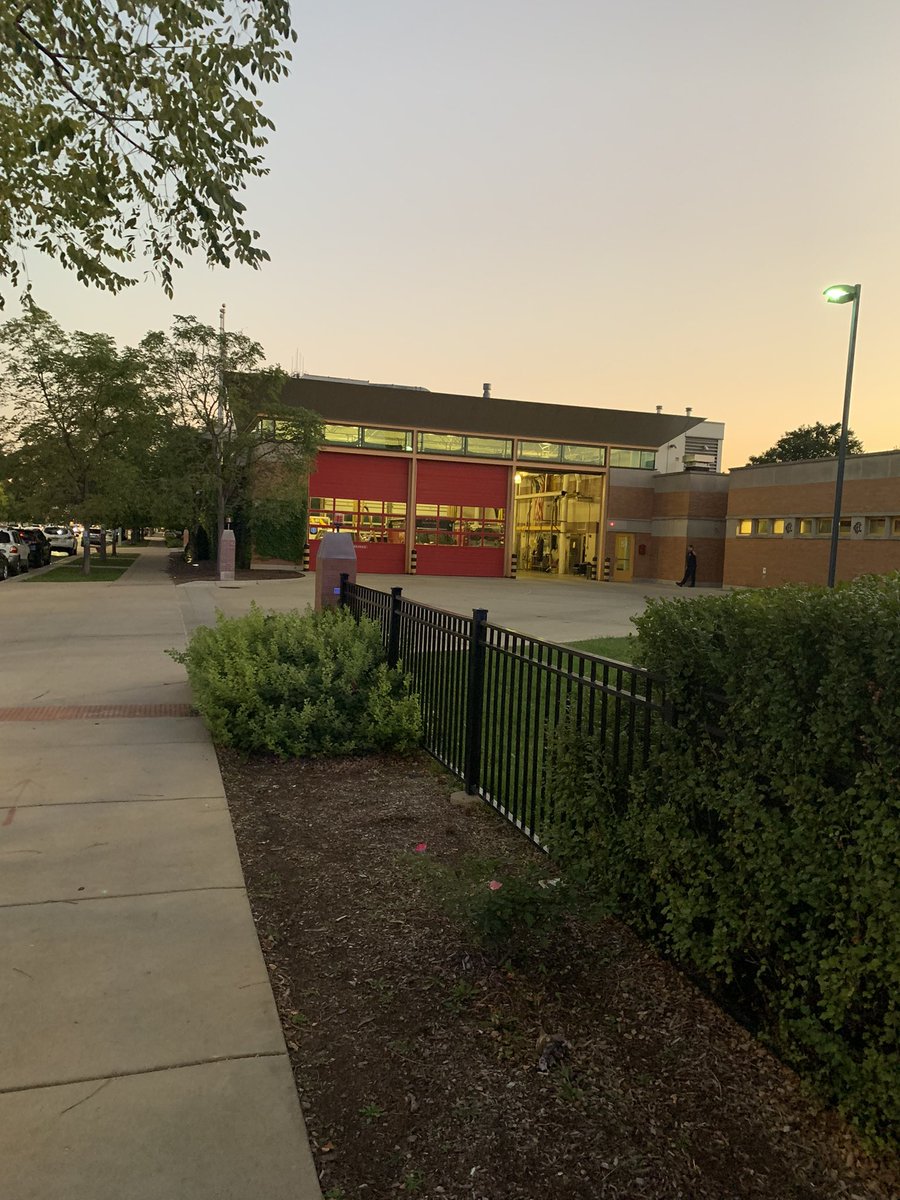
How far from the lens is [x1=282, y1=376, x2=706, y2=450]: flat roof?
1419 inches

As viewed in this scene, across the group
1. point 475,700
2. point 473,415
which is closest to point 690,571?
point 473,415

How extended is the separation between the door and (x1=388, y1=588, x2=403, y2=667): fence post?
34.8m

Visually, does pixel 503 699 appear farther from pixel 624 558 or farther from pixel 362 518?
pixel 624 558

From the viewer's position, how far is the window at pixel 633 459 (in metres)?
41.3

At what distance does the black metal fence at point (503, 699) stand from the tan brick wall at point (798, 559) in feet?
71.5

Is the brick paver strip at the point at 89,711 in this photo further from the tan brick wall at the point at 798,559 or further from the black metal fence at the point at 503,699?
the tan brick wall at the point at 798,559

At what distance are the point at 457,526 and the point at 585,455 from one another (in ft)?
25.8

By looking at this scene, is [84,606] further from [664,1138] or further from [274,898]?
[664,1138]

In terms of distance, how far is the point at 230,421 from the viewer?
108 feet

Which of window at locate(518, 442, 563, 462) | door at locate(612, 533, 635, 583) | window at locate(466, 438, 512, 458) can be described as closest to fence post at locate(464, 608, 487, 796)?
window at locate(466, 438, 512, 458)

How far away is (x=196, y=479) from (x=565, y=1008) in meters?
31.6

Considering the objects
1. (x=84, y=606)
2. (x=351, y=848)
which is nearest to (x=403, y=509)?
(x=84, y=606)

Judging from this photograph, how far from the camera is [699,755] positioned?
3.12 m

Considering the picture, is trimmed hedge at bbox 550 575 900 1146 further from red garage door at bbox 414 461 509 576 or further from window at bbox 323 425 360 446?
red garage door at bbox 414 461 509 576
